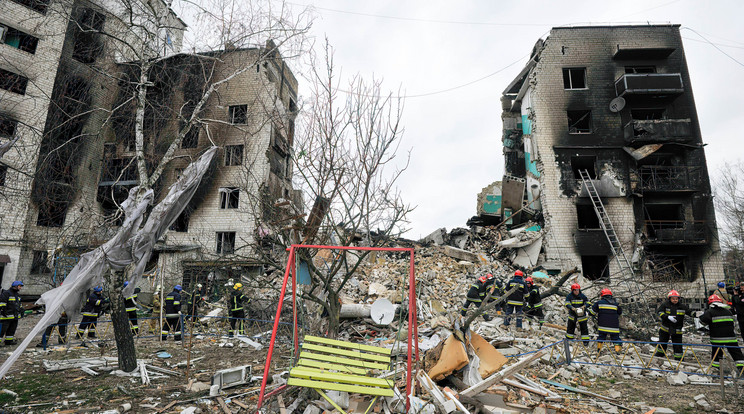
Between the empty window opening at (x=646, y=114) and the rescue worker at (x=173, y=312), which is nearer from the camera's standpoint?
the rescue worker at (x=173, y=312)

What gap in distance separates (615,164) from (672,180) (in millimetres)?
3006

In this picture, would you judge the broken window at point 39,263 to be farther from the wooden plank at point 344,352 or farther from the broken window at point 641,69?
the broken window at point 641,69

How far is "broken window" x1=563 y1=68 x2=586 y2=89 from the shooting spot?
2167cm

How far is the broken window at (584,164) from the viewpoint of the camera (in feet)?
67.7

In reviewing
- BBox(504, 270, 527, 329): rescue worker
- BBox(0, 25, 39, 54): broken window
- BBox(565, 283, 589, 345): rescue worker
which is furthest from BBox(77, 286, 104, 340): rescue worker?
BBox(0, 25, 39, 54): broken window

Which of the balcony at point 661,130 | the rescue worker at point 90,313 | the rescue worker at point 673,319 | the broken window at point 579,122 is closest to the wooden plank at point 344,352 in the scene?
the rescue worker at point 673,319

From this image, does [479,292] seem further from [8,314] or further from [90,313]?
[8,314]

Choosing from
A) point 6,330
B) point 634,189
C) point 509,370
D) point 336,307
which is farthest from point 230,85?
point 634,189

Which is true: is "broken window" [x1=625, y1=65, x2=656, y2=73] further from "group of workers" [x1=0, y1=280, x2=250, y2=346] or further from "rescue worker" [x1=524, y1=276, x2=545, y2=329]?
"group of workers" [x1=0, y1=280, x2=250, y2=346]

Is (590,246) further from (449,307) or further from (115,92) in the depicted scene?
(115,92)

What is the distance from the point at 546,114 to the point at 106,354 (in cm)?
2242

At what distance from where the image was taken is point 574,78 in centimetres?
2211

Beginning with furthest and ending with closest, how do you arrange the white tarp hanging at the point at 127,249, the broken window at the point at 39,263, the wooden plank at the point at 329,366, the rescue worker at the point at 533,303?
the broken window at the point at 39,263
the rescue worker at the point at 533,303
the white tarp hanging at the point at 127,249
the wooden plank at the point at 329,366

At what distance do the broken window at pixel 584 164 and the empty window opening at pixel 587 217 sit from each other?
70.5 inches
